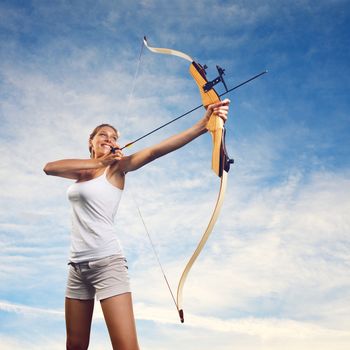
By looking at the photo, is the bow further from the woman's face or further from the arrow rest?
the woman's face

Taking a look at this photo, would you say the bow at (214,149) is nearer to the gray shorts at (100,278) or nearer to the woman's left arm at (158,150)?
the woman's left arm at (158,150)

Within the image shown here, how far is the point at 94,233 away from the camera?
7.74ft

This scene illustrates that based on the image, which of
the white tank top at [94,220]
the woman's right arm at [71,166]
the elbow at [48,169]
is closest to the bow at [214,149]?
the white tank top at [94,220]

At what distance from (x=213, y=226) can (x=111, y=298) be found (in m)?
0.81

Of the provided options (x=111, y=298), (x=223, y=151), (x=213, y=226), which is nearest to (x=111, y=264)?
(x=111, y=298)

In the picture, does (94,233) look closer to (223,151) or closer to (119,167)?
(119,167)

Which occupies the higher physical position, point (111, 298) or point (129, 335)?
point (111, 298)

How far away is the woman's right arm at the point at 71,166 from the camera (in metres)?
2.51

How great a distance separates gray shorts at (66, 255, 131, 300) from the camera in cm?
226

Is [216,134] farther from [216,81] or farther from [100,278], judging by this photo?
[100,278]

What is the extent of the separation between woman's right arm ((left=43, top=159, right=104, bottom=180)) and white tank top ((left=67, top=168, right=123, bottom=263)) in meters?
0.09

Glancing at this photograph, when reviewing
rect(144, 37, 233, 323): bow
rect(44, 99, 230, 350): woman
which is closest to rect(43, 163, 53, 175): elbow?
rect(44, 99, 230, 350): woman

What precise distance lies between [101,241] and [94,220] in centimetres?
13

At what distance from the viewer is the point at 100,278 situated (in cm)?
229
